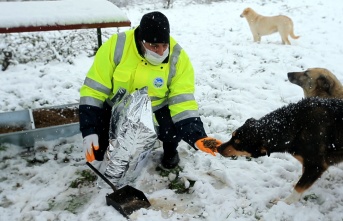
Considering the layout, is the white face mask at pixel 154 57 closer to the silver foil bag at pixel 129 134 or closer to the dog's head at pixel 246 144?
the silver foil bag at pixel 129 134

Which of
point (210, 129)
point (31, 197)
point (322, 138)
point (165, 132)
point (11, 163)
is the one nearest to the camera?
point (322, 138)

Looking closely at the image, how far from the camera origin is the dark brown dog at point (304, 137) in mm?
2908

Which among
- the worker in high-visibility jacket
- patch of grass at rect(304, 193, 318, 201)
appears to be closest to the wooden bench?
the worker in high-visibility jacket

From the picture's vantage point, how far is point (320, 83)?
427 cm

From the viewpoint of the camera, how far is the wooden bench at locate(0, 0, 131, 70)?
11.9ft

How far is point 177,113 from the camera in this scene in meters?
3.27

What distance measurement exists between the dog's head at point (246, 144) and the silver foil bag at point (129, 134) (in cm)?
70

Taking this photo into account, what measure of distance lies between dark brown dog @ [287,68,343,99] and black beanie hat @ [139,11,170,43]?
2444 mm

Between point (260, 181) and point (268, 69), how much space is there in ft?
11.9

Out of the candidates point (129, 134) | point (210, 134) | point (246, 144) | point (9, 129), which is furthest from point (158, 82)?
point (9, 129)

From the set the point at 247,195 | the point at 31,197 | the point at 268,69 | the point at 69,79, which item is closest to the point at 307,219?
the point at 247,195

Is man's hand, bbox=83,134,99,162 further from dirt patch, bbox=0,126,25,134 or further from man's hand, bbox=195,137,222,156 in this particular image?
dirt patch, bbox=0,126,25,134

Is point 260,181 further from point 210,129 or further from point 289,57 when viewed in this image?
point 289,57

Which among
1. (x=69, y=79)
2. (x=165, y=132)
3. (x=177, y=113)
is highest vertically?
(x=177, y=113)
